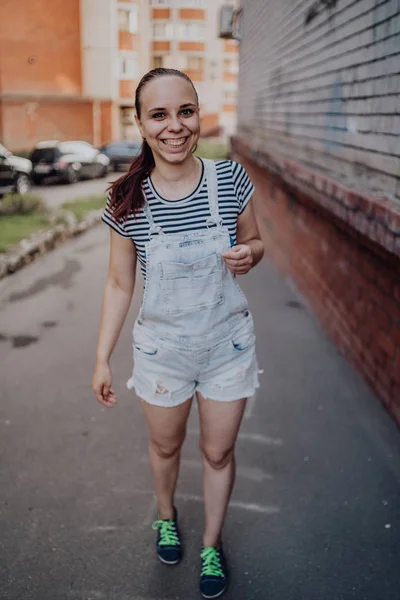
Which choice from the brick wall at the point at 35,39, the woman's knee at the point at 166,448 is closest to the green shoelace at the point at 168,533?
the woman's knee at the point at 166,448

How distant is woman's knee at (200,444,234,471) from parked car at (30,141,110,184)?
18.9 m

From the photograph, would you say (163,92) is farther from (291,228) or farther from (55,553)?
(291,228)

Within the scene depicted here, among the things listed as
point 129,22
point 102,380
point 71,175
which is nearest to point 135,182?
point 102,380

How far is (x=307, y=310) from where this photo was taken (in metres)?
6.07

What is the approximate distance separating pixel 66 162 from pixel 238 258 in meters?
19.6

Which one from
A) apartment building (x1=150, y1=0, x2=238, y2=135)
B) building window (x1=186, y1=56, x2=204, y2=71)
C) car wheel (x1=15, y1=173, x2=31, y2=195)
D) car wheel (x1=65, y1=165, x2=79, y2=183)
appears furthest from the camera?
building window (x1=186, y1=56, x2=204, y2=71)

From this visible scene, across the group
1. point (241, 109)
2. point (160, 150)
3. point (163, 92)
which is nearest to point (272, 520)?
point (160, 150)

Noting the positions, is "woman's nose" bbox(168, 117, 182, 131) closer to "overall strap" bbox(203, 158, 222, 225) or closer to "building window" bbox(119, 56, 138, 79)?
"overall strap" bbox(203, 158, 222, 225)

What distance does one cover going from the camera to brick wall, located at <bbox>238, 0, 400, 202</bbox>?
3.83 metres

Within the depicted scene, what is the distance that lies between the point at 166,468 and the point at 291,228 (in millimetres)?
4834

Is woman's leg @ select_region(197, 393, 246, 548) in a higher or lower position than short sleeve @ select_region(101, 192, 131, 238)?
lower

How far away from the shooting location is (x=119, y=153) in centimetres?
2494

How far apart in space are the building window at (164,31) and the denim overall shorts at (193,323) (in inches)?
1792

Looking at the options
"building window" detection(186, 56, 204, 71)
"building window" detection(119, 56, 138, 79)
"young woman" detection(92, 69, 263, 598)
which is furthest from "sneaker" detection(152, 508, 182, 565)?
"building window" detection(186, 56, 204, 71)
